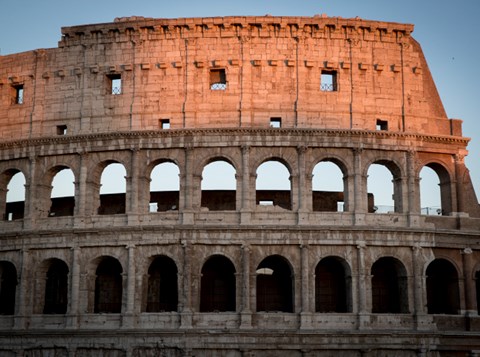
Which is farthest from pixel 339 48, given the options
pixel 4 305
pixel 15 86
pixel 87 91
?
pixel 4 305

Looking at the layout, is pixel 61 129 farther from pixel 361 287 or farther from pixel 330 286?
pixel 361 287

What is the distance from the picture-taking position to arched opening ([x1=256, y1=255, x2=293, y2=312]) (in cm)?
3259

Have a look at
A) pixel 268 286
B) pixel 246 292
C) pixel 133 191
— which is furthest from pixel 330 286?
pixel 133 191

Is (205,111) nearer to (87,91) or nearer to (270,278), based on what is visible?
(87,91)

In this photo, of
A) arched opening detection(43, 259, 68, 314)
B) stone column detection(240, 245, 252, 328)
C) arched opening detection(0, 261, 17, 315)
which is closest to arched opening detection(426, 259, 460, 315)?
stone column detection(240, 245, 252, 328)

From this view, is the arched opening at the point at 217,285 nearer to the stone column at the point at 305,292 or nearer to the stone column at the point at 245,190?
the stone column at the point at 245,190

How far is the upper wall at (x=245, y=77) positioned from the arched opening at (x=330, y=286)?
19.7 feet

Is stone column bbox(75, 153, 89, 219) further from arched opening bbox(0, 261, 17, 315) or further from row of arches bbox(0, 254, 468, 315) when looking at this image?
arched opening bbox(0, 261, 17, 315)

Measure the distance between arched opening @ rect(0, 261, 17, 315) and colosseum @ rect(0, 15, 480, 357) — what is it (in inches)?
29.1

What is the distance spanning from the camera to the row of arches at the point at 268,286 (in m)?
32.5

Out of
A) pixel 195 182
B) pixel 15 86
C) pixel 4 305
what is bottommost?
pixel 4 305

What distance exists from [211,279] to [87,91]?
997 centimetres

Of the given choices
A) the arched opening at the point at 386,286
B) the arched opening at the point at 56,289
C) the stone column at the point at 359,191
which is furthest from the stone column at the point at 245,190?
the arched opening at the point at 56,289

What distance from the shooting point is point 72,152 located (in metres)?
33.3
